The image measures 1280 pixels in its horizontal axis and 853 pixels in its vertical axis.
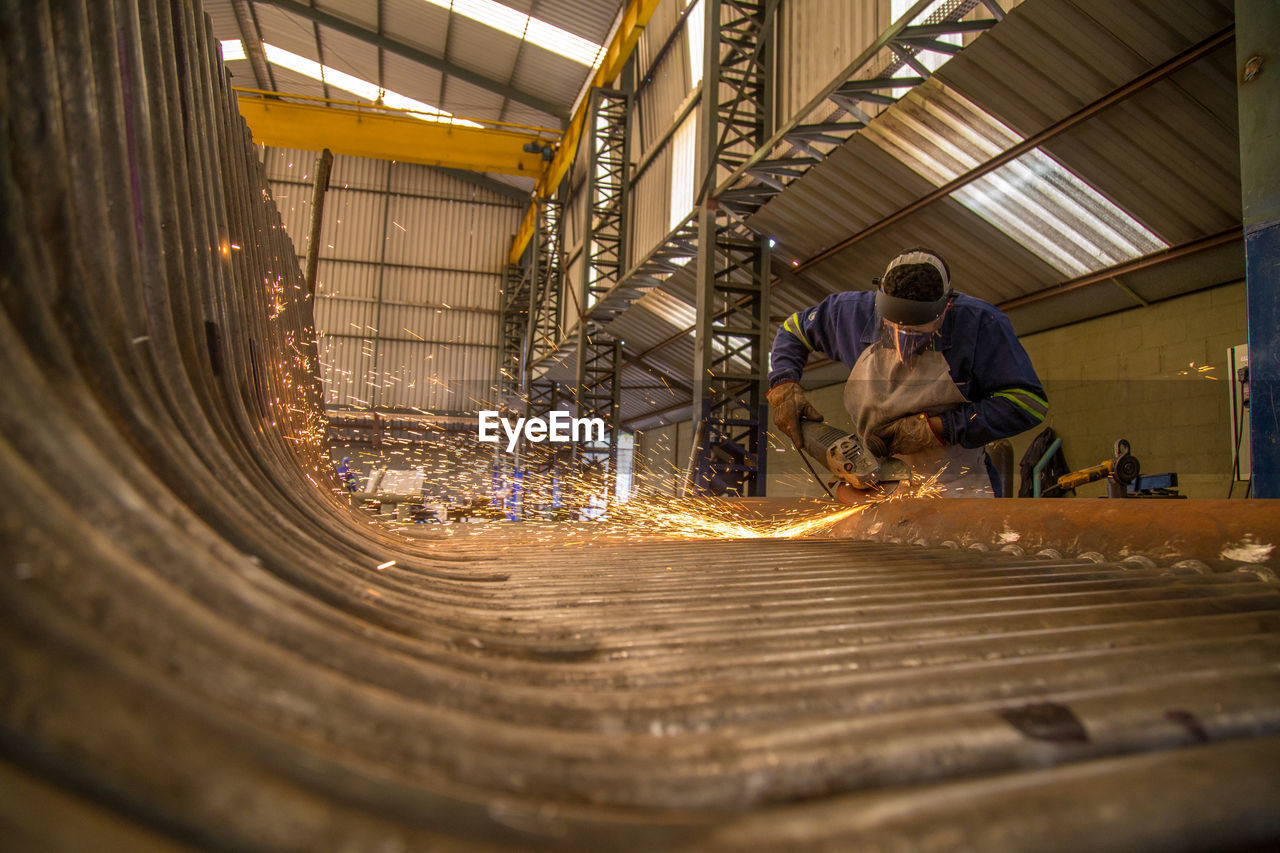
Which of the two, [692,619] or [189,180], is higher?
[189,180]

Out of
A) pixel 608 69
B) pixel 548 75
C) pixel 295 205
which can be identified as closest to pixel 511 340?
pixel 295 205

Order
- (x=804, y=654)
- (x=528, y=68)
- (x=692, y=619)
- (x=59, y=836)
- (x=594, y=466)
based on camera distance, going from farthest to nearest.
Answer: (x=528, y=68) < (x=594, y=466) < (x=692, y=619) < (x=804, y=654) < (x=59, y=836)

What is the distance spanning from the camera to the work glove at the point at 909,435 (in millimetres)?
3447

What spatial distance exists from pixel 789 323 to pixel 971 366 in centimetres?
105

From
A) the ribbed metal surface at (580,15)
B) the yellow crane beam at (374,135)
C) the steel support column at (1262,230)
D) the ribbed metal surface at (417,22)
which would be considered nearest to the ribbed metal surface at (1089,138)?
the steel support column at (1262,230)

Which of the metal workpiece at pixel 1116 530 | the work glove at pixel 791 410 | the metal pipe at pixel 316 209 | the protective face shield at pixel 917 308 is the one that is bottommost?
the metal workpiece at pixel 1116 530

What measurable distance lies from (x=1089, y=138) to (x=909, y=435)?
3591 mm

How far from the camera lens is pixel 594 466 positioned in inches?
537

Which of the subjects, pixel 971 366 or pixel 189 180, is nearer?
pixel 189 180

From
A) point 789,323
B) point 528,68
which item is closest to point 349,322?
point 528,68

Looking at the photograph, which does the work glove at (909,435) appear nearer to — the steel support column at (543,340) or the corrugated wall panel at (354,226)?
the steel support column at (543,340)

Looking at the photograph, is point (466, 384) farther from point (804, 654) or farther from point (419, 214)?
point (804, 654)

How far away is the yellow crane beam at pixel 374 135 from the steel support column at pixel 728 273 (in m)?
4.35

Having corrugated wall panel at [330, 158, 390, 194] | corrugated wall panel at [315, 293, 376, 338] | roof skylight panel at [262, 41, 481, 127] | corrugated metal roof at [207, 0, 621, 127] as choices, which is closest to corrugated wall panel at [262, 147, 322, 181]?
corrugated wall panel at [330, 158, 390, 194]
